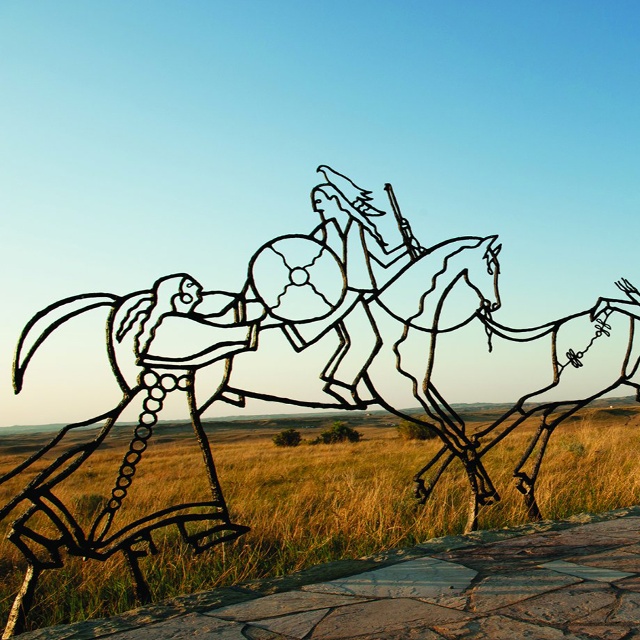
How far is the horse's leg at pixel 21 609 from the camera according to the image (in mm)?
2863

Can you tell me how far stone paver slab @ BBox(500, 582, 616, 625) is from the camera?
271 cm

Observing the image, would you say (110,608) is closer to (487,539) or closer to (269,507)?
(487,539)

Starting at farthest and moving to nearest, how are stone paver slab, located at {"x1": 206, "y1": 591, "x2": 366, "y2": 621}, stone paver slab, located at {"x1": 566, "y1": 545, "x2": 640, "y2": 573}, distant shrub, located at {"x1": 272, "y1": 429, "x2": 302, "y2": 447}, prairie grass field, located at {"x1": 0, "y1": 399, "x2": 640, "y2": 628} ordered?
distant shrub, located at {"x1": 272, "y1": 429, "x2": 302, "y2": 447}, prairie grass field, located at {"x1": 0, "y1": 399, "x2": 640, "y2": 628}, stone paver slab, located at {"x1": 566, "y1": 545, "x2": 640, "y2": 573}, stone paver slab, located at {"x1": 206, "y1": 591, "x2": 366, "y2": 621}

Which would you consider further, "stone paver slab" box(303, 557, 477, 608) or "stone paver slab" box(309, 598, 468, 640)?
"stone paver slab" box(303, 557, 477, 608)

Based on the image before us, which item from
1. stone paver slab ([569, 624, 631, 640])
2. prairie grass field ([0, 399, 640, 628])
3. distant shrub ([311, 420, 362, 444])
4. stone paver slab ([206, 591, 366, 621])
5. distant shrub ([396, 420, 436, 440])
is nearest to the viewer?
stone paver slab ([569, 624, 631, 640])

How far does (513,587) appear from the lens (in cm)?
313

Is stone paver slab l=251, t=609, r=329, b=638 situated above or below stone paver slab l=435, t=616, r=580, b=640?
above

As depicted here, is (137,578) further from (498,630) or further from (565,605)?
(565,605)

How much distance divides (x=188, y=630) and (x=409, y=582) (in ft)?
3.79

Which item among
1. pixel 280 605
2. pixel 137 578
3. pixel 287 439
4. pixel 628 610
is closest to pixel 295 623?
pixel 280 605

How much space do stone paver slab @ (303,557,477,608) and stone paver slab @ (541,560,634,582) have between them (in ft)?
1.52

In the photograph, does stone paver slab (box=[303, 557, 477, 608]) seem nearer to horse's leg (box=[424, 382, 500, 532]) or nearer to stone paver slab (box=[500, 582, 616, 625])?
stone paver slab (box=[500, 582, 616, 625])

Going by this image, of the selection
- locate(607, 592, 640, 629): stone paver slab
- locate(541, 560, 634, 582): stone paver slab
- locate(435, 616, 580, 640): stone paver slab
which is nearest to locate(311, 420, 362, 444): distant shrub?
locate(541, 560, 634, 582): stone paver slab

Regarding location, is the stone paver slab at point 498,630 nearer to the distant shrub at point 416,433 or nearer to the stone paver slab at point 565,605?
the stone paver slab at point 565,605
